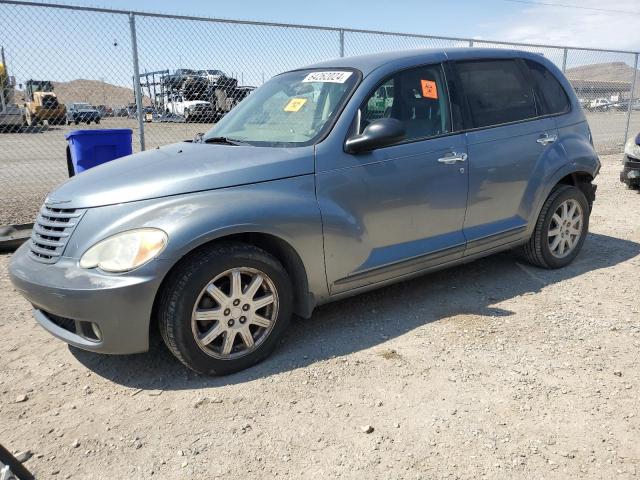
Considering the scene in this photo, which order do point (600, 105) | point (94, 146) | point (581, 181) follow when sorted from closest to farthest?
point (581, 181) → point (94, 146) → point (600, 105)

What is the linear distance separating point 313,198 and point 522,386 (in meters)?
1.59

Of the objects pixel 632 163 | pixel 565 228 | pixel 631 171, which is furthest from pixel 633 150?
pixel 565 228

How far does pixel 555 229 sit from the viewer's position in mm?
Result: 4605

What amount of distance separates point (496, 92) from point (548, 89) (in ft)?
2.19

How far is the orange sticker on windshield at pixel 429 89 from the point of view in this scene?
3.76 m

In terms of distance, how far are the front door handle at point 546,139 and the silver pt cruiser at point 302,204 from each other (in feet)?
0.03

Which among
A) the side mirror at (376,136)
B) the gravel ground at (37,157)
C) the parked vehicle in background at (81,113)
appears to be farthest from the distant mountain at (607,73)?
the side mirror at (376,136)

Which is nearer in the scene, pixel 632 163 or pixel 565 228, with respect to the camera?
pixel 565 228

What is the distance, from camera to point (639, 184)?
7.94 metres

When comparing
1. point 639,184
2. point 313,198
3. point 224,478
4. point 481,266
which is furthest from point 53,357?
point 639,184

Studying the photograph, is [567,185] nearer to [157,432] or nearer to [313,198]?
[313,198]

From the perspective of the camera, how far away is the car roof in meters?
3.68

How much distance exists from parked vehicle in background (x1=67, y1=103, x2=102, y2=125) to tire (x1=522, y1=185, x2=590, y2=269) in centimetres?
821

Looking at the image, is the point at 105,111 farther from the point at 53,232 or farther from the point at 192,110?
the point at 53,232
